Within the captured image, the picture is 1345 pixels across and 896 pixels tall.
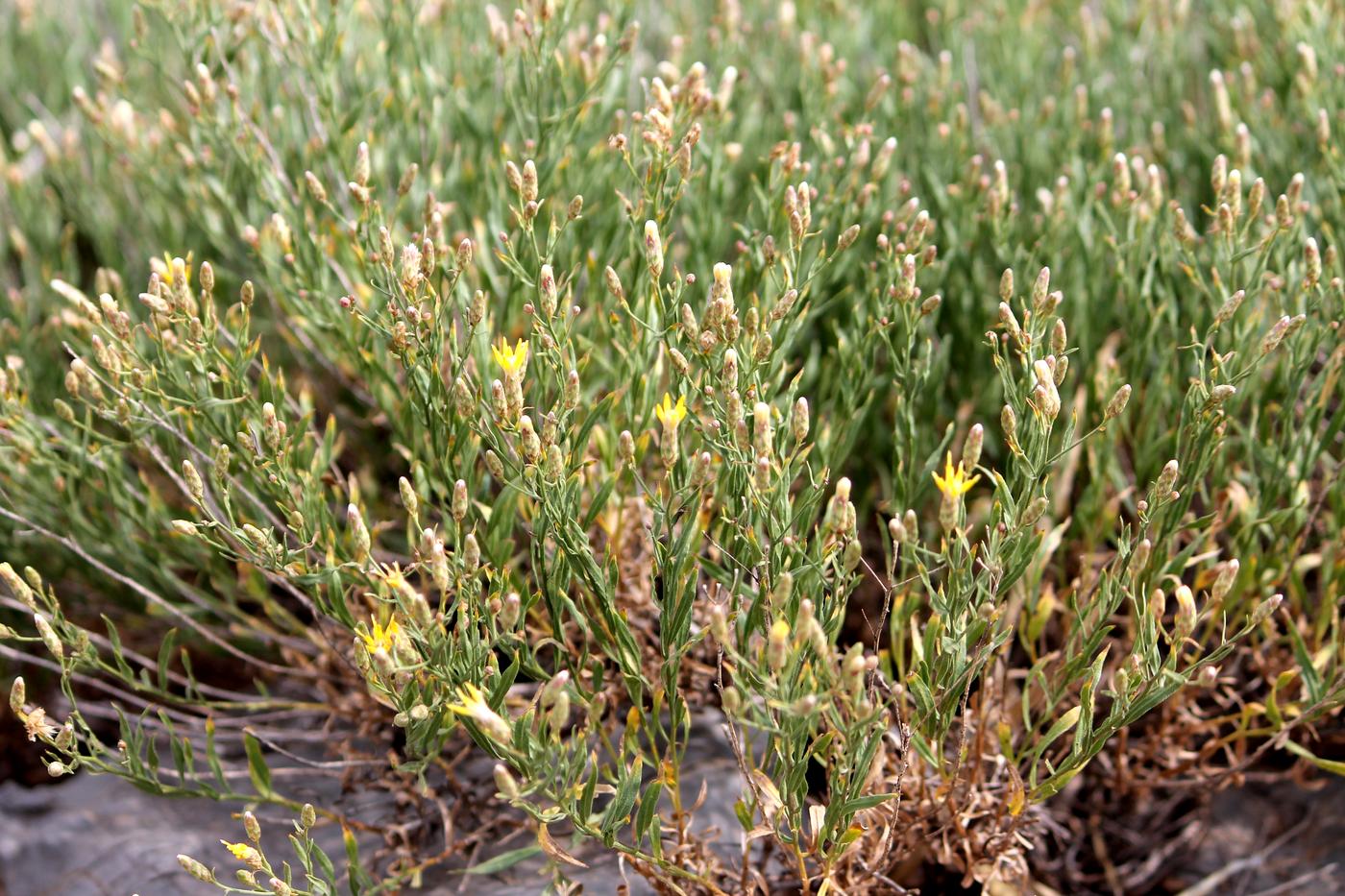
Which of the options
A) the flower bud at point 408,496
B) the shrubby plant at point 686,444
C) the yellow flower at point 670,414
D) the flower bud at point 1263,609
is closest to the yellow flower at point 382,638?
the shrubby plant at point 686,444

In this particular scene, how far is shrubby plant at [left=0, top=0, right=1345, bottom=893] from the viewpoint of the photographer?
1.53 m

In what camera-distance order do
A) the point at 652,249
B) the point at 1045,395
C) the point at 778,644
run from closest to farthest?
the point at 778,644, the point at 1045,395, the point at 652,249

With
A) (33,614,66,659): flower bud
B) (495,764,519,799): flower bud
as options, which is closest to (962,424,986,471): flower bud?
(495,764,519,799): flower bud

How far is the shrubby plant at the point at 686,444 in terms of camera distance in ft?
5.01

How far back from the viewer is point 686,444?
1.83 metres

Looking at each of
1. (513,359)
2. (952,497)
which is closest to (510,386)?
(513,359)

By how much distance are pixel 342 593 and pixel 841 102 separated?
169 cm

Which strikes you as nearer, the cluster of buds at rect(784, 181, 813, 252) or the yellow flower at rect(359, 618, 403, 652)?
the yellow flower at rect(359, 618, 403, 652)

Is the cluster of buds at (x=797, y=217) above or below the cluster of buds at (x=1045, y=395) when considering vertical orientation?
above

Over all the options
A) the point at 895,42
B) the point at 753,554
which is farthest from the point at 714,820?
the point at 895,42

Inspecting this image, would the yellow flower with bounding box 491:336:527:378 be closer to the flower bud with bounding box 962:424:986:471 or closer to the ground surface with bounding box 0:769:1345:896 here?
the flower bud with bounding box 962:424:986:471

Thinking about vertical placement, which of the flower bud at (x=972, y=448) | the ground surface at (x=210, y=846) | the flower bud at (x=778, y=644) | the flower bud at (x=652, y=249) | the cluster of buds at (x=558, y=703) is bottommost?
the ground surface at (x=210, y=846)

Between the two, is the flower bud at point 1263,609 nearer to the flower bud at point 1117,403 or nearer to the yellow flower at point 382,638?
the flower bud at point 1117,403

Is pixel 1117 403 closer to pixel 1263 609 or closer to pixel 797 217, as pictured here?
pixel 1263 609
